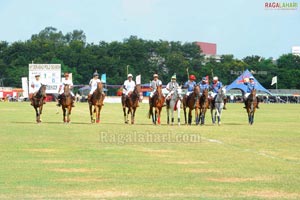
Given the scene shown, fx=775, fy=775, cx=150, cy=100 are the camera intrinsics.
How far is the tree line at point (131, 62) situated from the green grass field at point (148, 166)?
130756 millimetres

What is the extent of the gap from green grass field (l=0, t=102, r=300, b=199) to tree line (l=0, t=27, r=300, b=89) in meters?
131

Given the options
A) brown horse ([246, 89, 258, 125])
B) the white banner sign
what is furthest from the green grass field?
the white banner sign

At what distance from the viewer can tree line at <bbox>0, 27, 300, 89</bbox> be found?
517 ft

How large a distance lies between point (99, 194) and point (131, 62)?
154 meters

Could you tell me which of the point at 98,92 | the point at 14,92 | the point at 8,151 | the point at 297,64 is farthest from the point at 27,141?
the point at 297,64

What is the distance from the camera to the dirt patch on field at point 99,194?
11422 millimetres

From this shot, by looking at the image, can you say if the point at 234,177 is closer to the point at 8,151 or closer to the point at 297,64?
the point at 8,151

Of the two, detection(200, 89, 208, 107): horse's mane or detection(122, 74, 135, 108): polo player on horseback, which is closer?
detection(200, 89, 208, 107): horse's mane

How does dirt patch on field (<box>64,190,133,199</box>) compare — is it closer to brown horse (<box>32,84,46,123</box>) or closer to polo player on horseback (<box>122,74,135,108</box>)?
brown horse (<box>32,84,46,123</box>)

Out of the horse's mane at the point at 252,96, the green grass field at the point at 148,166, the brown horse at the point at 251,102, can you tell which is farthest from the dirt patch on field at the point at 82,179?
the horse's mane at the point at 252,96

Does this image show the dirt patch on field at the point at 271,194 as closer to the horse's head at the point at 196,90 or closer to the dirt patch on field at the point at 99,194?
the dirt patch on field at the point at 99,194

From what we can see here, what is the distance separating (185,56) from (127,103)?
465ft

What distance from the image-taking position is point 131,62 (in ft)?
543

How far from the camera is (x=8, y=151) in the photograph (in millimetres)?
18203
